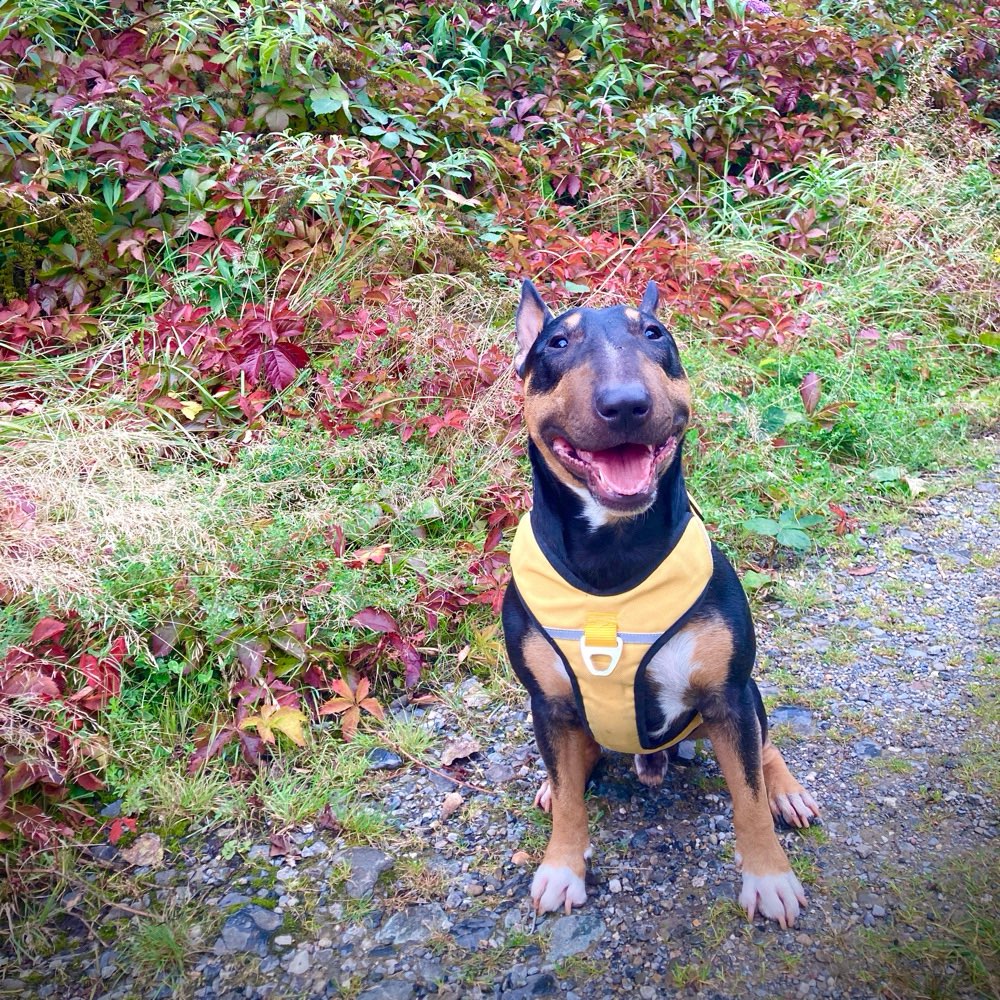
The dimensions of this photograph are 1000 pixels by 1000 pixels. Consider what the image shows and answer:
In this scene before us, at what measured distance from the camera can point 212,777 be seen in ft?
9.53

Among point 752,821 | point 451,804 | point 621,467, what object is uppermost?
point 621,467

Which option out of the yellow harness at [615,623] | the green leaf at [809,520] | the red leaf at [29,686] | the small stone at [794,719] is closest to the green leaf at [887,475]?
the green leaf at [809,520]

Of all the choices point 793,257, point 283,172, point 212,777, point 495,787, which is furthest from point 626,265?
point 212,777

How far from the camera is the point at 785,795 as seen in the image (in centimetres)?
264

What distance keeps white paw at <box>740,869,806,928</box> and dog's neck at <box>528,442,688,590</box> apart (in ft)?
3.05

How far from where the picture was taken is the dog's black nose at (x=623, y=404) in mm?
2053

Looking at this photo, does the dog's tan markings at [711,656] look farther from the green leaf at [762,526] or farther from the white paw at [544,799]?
the green leaf at [762,526]

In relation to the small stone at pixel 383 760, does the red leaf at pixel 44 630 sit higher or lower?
higher

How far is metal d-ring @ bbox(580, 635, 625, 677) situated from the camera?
2197mm

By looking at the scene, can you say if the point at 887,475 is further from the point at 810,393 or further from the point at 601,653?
the point at 601,653

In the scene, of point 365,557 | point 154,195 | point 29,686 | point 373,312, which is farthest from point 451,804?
point 154,195

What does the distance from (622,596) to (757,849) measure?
32.2 inches

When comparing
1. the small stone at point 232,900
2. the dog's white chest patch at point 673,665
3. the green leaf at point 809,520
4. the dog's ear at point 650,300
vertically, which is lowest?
the green leaf at point 809,520

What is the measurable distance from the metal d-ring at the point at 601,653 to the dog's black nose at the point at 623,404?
0.57m
